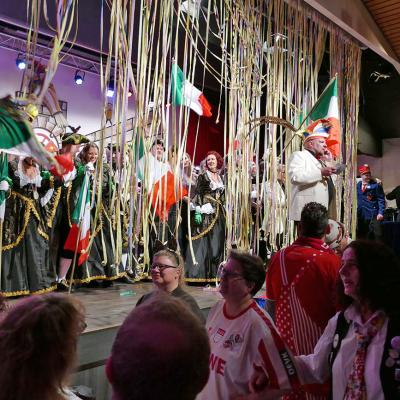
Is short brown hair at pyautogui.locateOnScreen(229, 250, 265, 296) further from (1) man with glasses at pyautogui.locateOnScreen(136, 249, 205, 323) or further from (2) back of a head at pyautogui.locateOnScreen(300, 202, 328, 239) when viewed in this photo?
(1) man with glasses at pyautogui.locateOnScreen(136, 249, 205, 323)

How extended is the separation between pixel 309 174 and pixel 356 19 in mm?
1183

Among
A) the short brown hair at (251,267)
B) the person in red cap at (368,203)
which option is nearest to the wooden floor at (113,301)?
the short brown hair at (251,267)

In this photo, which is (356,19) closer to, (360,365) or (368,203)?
(360,365)

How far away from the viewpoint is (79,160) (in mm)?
3619

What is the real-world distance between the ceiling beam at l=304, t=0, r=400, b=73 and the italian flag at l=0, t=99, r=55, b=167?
76.2 inches

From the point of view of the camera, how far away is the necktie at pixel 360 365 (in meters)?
1.08

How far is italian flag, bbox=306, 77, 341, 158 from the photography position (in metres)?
2.70

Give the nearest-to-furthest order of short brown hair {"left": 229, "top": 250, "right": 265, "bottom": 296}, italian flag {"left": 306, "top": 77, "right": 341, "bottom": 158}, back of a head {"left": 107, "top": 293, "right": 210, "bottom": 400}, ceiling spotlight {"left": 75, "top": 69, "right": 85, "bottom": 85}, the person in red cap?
back of a head {"left": 107, "top": 293, "right": 210, "bottom": 400}
short brown hair {"left": 229, "top": 250, "right": 265, "bottom": 296}
italian flag {"left": 306, "top": 77, "right": 341, "bottom": 158}
the person in red cap
ceiling spotlight {"left": 75, "top": 69, "right": 85, "bottom": 85}

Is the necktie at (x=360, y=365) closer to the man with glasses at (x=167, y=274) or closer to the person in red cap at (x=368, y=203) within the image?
the man with glasses at (x=167, y=274)

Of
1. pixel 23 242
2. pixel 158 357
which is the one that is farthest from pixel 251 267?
pixel 23 242

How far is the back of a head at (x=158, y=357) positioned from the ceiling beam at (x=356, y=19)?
243cm

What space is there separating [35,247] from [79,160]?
0.79 m

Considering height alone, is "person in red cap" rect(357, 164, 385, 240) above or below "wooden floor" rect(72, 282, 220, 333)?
above

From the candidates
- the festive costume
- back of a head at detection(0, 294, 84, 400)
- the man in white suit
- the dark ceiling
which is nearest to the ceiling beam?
the man in white suit
